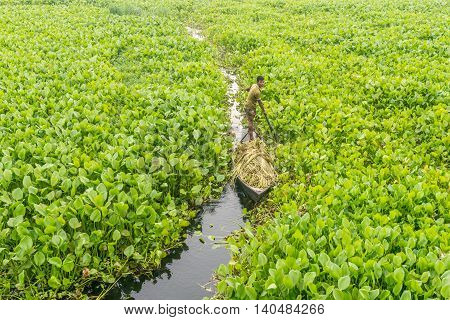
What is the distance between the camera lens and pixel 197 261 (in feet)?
22.9

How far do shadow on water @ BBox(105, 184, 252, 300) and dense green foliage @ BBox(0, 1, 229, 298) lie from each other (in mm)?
230

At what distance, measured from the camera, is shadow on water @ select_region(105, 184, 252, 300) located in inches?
249

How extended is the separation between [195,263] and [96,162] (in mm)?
2362

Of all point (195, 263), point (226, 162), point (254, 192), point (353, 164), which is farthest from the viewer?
point (226, 162)

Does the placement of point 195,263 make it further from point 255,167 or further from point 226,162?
point 226,162

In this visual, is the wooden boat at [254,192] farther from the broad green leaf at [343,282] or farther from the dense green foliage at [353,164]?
the broad green leaf at [343,282]

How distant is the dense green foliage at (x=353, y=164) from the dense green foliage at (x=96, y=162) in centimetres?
147

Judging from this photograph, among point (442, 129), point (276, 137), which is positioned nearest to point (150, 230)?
point (276, 137)

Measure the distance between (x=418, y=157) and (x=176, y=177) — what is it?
175 inches

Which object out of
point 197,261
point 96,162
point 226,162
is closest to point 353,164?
point 226,162

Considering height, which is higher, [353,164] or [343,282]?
[343,282]

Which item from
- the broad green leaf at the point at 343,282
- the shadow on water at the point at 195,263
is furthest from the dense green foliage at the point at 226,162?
the shadow on water at the point at 195,263

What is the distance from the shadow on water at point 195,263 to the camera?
632cm

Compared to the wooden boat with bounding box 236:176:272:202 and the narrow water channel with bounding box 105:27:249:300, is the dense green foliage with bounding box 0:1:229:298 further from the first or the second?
the wooden boat with bounding box 236:176:272:202
